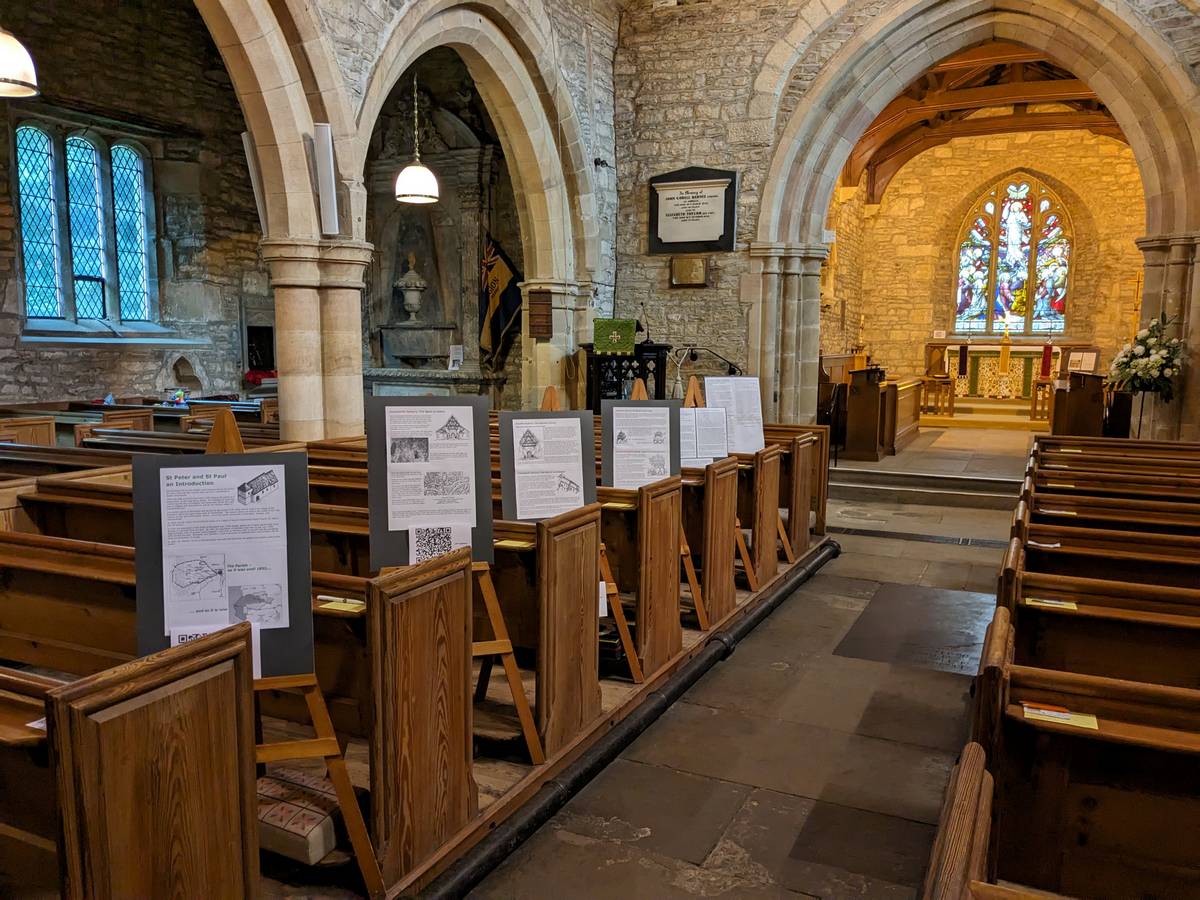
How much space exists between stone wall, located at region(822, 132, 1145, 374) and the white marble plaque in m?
4.81

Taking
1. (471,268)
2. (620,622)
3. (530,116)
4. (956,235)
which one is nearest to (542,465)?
(620,622)

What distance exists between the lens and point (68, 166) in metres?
8.52

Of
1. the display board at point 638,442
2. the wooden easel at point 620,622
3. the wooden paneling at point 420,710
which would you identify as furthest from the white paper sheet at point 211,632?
the display board at point 638,442

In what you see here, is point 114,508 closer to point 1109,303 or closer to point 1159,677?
point 1159,677

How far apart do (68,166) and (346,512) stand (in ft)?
25.7

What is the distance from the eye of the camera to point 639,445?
3.71 meters

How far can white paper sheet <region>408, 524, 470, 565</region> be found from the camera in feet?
8.06

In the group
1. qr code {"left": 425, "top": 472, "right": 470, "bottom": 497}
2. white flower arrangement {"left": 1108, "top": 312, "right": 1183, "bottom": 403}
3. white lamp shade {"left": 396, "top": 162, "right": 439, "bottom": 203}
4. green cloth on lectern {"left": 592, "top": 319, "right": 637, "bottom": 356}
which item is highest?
white lamp shade {"left": 396, "top": 162, "right": 439, "bottom": 203}

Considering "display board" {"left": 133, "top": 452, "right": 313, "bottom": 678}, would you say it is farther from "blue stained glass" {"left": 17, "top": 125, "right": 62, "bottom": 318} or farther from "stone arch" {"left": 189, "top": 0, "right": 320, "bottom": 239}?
"blue stained glass" {"left": 17, "top": 125, "right": 62, "bottom": 318}

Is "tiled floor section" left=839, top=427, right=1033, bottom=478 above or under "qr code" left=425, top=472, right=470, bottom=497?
under

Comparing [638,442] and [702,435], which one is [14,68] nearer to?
[638,442]

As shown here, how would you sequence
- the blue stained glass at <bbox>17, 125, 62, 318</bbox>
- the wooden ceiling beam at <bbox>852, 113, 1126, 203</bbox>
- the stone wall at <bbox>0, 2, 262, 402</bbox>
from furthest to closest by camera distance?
the wooden ceiling beam at <bbox>852, 113, 1126, 203</bbox>, the blue stained glass at <bbox>17, 125, 62, 318</bbox>, the stone wall at <bbox>0, 2, 262, 402</bbox>

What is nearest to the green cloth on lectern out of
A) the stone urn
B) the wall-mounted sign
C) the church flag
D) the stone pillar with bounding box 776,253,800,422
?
the wall-mounted sign

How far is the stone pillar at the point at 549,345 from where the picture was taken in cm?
848
